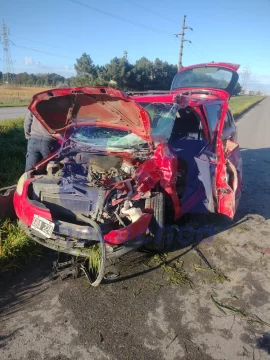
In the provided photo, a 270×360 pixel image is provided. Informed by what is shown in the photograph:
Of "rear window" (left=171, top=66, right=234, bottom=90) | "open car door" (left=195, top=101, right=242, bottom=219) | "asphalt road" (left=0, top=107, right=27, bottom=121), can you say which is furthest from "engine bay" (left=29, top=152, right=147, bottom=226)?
"asphalt road" (left=0, top=107, right=27, bottom=121)

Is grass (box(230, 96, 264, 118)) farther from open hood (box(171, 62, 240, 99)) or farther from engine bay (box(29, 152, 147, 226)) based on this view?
engine bay (box(29, 152, 147, 226))

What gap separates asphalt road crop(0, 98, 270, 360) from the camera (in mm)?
2203

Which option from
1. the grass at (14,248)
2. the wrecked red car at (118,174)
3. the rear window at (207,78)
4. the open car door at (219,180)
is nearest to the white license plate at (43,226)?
the wrecked red car at (118,174)

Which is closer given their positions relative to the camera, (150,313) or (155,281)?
(150,313)

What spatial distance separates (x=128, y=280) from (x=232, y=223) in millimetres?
2151

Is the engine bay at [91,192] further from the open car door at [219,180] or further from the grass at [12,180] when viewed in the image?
the open car door at [219,180]

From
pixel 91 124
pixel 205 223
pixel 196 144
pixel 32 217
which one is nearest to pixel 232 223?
pixel 205 223

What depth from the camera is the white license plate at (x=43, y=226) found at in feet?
9.20

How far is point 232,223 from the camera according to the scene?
4375 mm

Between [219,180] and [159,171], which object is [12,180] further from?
[219,180]

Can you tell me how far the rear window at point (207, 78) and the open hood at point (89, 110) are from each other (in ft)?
12.4

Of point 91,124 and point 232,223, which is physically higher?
point 91,124

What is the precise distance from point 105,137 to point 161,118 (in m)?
0.82

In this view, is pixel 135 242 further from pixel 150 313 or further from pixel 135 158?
pixel 135 158
